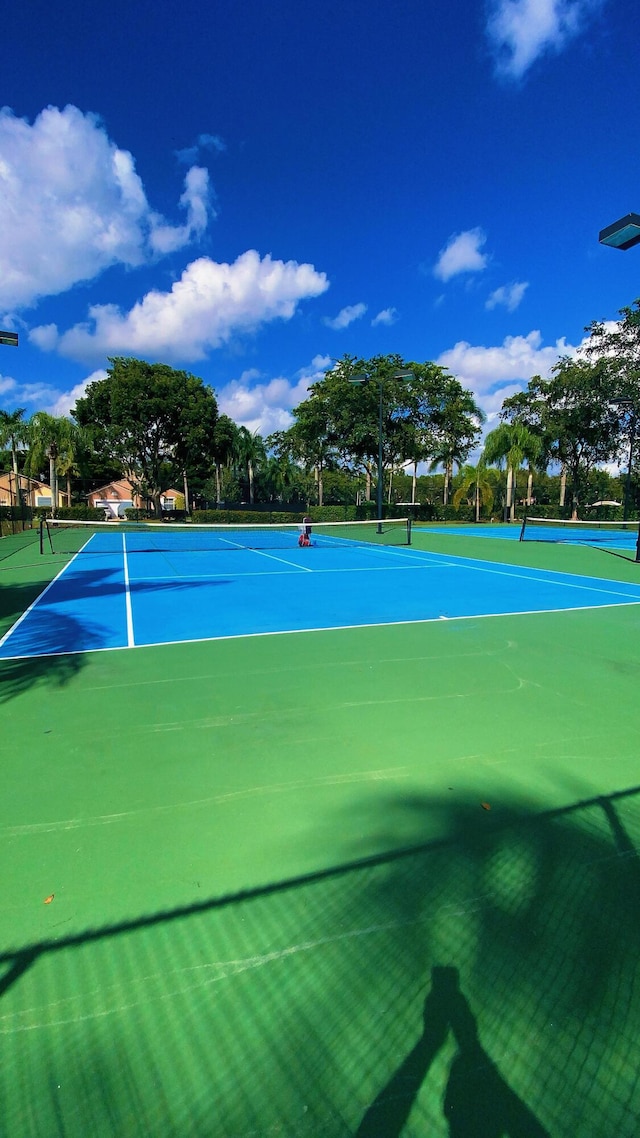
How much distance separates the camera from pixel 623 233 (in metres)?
7.17

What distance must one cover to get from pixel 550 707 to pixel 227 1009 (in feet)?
12.8

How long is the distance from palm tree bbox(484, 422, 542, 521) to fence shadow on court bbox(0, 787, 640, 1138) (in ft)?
150

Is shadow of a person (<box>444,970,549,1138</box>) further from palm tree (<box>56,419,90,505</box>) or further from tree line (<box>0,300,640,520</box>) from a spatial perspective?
palm tree (<box>56,419,90,505</box>)

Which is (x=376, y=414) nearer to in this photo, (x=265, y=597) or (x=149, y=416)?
(x=149, y=416)

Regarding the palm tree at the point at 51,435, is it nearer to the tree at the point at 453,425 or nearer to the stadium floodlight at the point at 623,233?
the tree at the point at 453,425

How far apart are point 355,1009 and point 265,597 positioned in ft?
30.0

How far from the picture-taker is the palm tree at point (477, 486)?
52.9m

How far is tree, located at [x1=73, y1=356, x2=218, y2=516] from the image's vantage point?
44000 mm

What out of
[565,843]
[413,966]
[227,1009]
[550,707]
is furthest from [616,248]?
[227,1009]

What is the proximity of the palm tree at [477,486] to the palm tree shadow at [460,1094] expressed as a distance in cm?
5218

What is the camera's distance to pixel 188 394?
4550 cm

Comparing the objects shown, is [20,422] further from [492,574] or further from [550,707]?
[550,707]

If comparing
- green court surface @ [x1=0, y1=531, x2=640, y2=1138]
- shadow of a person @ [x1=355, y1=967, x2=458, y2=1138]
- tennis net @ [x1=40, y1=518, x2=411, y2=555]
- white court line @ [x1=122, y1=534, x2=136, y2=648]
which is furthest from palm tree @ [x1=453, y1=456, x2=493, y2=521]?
shadow of a person @ [x1=355, y1=967, x2=458, y2=1138]

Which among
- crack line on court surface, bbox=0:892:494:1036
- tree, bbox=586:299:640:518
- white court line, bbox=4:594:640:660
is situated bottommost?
crack line on court surface, bbox=0:892:494:1036
